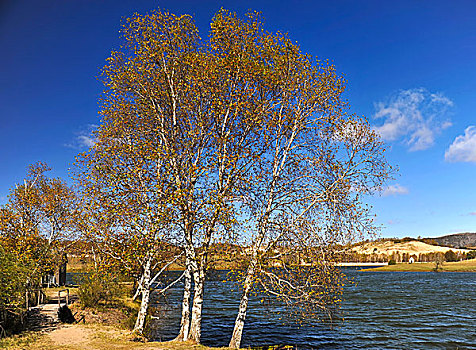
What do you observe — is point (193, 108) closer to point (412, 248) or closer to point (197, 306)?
point (197, 306)

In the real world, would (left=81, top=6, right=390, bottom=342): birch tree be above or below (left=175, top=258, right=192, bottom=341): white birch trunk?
above

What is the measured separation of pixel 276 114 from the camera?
17.5 metres

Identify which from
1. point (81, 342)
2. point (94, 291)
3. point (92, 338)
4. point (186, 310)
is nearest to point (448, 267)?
point (94, 291)

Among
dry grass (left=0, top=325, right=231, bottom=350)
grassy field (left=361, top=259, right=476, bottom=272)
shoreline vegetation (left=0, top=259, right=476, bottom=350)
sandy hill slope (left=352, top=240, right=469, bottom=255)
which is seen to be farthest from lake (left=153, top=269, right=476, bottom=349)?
sandy hill slope (left=352, top=240, right=469, bottom=255)

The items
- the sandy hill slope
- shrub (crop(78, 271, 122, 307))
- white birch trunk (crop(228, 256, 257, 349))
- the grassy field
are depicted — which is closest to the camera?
white birch trunk (crop(228, 256, 257, 349))

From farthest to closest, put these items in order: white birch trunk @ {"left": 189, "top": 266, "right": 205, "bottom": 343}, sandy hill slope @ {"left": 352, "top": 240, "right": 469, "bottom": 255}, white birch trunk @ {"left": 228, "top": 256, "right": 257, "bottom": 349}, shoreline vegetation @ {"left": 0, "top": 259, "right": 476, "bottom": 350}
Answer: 1. sandy hill slope @ {"left": 352, "top": 240, "right": 469, "bottom": 255}
2. white birch trunk @ {"left": 189, "top": 266, "right": 205, "bottom": 343}
3. white birch trunk @ {"left": 228, "top": 256, "right": 257, "bottom": 349}
4. shoreline vegetation @ {"left": 0, "top": 259, "right": 476, "bottom": 350}

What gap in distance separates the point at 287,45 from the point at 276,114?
3.52m

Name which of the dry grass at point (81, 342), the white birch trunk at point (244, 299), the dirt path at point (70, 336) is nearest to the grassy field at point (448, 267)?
the white birch trunk at point (244, 299)

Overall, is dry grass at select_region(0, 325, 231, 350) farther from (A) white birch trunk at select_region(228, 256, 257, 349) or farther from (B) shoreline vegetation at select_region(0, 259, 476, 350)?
(A) white birch trunk at select_region(228, 256, 257, 349)

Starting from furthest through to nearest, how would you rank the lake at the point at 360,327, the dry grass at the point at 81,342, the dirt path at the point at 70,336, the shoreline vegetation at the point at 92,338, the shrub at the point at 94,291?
the shrub at the point at 94,291 → the lake at the point at 360,327 → the dirt path at the point at 70,336 → the shoreline vegetation at the point at 92,338 → the dry grass at the point at 81,342

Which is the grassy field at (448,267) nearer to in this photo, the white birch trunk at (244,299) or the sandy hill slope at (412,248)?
the sandy hill slope at (412,248)

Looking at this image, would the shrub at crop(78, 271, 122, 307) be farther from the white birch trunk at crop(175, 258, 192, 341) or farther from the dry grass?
the white birch trunk at crop(175, 258, 192, 341)

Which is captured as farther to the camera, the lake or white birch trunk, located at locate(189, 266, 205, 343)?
the lake

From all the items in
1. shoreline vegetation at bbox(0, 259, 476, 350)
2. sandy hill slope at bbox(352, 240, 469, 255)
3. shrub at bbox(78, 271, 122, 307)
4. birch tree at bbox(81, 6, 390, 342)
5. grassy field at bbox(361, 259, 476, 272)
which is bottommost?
grassy field at bbox(361, 259, 476, 272)
